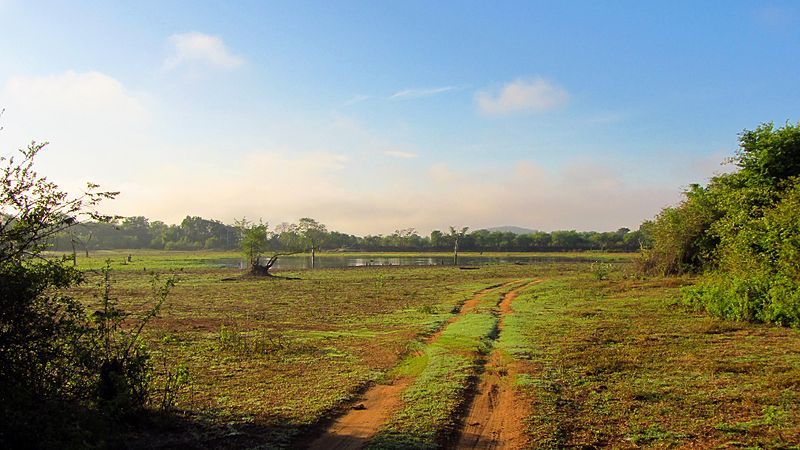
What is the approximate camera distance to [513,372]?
9.57 meters

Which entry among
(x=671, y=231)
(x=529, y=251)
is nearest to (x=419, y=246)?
→ (x=529, y=251)

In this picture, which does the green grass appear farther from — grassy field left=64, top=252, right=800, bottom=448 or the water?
the water

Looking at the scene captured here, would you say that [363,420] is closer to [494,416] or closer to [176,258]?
[494,416]

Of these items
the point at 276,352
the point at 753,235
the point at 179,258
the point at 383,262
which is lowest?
the point at 383,262

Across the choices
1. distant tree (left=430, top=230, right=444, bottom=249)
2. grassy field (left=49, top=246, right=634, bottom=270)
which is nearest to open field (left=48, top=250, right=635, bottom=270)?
grassy field (left=49, top=246, right=634, bottom=270)

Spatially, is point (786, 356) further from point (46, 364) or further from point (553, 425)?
point (46, 364)

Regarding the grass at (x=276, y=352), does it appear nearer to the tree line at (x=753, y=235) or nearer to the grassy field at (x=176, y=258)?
the tree line at (x=753, y=235)

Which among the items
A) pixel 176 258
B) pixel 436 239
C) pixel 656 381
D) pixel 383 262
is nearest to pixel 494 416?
pixel 656 381

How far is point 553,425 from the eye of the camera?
673cm

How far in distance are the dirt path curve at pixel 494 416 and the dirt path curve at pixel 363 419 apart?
119cm

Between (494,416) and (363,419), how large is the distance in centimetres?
188

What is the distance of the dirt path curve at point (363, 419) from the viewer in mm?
6238

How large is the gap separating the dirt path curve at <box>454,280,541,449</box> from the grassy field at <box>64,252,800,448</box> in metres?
0.16

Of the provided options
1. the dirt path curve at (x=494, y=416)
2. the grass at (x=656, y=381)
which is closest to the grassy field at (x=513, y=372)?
the grass at (x=656, y=381)
